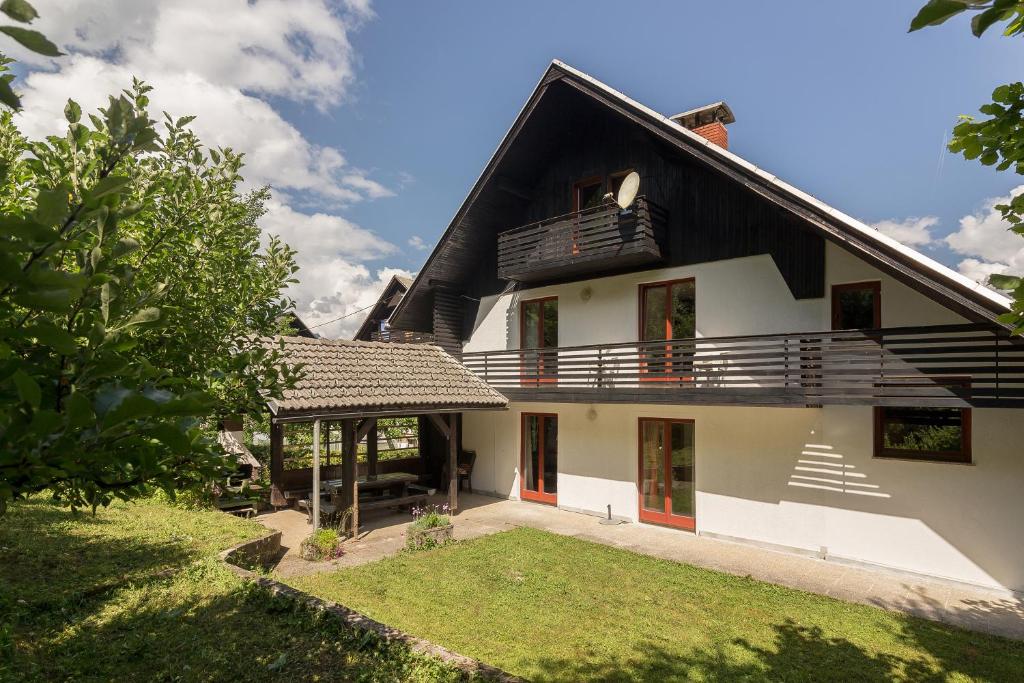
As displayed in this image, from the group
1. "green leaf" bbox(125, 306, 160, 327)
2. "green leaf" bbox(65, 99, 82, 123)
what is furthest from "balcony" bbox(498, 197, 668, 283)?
"green leaf" bbox(125, 306, 160, 327)

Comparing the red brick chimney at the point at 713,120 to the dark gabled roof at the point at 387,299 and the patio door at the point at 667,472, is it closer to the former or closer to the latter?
the patio door at the point at 667,472

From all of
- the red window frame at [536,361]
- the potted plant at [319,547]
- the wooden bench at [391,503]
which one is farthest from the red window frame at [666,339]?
the potted plant at [319,547]

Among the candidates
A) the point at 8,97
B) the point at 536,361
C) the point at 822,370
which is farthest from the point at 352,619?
the point at 536,361

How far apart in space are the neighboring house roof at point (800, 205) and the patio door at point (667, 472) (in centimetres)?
501

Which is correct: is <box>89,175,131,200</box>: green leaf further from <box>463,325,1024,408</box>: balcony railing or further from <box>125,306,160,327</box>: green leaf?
<box>463,325,1024,408</box>: balcony railing

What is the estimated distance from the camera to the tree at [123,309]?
1235 millimetres

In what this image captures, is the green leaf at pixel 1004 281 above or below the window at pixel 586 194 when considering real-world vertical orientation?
below

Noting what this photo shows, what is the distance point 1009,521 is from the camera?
28.0 ft

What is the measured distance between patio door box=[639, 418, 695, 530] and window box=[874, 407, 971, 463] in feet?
11.8

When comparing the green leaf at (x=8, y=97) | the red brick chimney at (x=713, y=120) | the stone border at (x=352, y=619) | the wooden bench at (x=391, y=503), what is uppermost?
the red brick chimney at (x=713, y=120)

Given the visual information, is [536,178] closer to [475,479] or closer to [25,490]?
[475,479]

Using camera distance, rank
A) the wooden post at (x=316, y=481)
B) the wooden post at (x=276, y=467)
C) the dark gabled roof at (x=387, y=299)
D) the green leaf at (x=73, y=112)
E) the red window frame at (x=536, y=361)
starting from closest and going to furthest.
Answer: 1. the green leaf at (x=73, y=112)
2. the wooden post at (x=316, y=481)
3. the wooden post at (x=276, y=467)
4. the red window frame at (x=536, y=361)
5. the dark gabled roof at (x=387, y=299)

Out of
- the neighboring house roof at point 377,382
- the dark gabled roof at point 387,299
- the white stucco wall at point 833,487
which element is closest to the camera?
the white stucco wall at point 833,487

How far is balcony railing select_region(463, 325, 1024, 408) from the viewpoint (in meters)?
8.19
